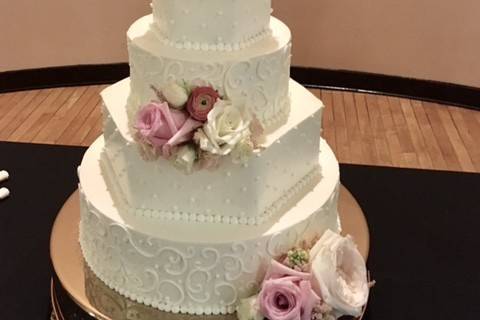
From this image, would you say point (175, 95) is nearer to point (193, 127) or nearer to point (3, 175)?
point (193, 127)

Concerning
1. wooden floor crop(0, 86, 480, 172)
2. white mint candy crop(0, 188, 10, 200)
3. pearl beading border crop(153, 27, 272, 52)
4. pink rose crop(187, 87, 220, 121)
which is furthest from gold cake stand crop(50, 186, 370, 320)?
wooden floor crop(0, 86, 480, 172)

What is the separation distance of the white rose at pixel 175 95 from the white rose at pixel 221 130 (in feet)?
0.23

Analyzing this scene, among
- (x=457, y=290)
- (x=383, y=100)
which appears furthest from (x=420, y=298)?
(x=383, y=100)

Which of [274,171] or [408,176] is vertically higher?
[274,171]

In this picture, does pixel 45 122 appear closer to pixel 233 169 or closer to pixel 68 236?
pixel 68 236

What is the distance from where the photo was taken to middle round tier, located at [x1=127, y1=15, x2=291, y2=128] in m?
1.60

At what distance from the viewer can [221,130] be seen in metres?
1.50

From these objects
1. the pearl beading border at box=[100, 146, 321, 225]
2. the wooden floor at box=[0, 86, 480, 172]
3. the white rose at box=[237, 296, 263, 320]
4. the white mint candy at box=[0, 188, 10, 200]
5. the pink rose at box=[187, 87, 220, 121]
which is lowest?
the wooden floor at box=[0, 86, 480, 172]

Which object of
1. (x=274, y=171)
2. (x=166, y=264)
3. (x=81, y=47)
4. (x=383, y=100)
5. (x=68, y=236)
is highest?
(x=274, y=171)

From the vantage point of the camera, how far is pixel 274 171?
66.5 inches

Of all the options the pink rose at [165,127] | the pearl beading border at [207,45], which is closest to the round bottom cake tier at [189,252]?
the pink rose at [165,127]

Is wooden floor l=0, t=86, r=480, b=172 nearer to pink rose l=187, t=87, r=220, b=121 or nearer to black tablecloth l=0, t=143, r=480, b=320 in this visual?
black tablecloth l=0, t=143, r=480, b=320

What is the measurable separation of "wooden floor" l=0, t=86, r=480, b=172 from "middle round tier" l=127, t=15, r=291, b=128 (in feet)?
5.36

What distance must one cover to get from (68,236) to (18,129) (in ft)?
5.44
